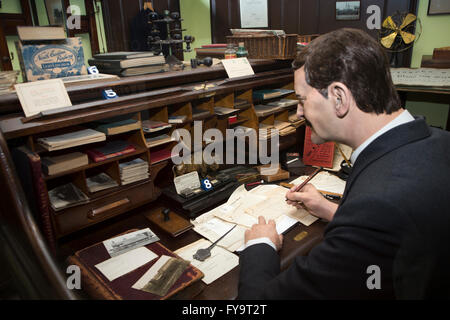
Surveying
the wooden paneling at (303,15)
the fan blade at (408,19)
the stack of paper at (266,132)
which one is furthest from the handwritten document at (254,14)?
the stack of paper at (266,132)

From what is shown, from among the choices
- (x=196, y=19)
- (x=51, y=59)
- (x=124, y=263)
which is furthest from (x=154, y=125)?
(x=196, y=19)

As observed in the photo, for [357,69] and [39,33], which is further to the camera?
[39,33]

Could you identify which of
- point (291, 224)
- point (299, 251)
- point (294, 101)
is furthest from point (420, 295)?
point (294, 101)

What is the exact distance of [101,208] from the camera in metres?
1.43

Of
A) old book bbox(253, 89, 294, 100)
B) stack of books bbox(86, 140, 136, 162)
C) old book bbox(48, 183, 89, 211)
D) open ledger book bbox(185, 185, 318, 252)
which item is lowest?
open ledger book bbox(185, 185, 318, 252)

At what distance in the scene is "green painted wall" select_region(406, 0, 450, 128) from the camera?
3.48m

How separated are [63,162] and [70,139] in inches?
3.9

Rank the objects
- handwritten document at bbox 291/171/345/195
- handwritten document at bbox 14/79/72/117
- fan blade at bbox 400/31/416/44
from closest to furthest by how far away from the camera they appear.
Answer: handwritten document at bbox 14/79/72/117 → handwritten document at bbox 291/171/345/195 → fan blade at bbox 400/31/416/44

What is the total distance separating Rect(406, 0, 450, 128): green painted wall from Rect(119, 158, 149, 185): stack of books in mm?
3570

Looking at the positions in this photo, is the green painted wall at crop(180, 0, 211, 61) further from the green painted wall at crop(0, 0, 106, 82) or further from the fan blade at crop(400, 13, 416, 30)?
the fan blade at crop(400, 13, 416, 30)

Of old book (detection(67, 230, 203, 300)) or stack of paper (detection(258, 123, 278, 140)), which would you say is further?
stack of paper (detection(258, 123, 278, 140))

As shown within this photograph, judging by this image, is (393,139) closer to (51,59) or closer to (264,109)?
(264,109)

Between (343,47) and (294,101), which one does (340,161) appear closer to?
(294,101)

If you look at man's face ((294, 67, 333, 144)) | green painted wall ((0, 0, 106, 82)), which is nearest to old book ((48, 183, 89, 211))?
man's face ((294, 67, 333, 144))
